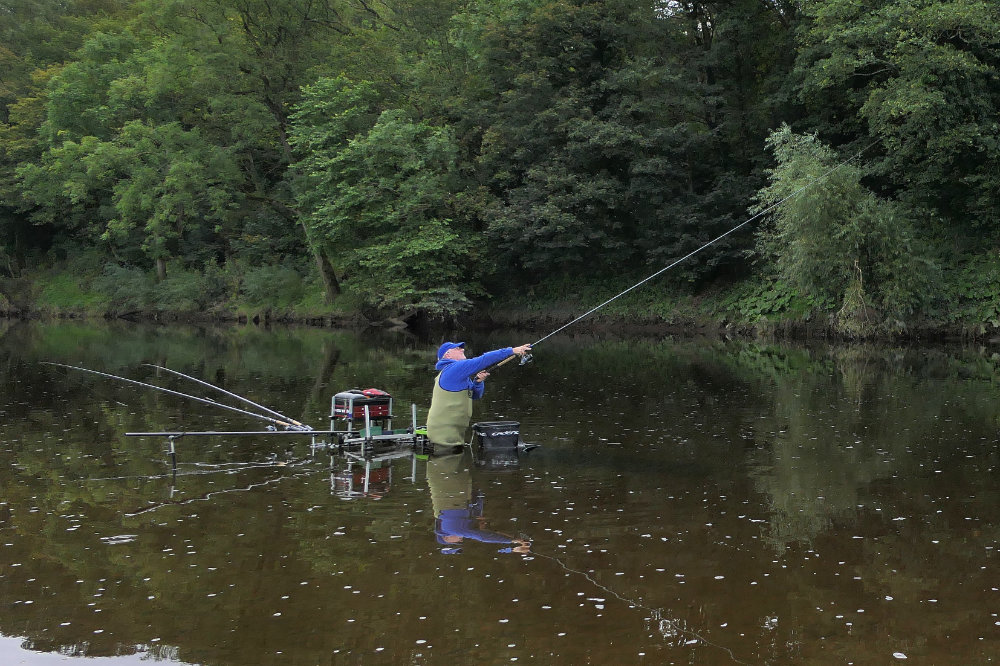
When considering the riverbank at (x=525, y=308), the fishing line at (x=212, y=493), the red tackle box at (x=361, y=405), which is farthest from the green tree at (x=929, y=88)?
the fishing line at (x=212, y=493)

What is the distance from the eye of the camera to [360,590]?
22.4 ft

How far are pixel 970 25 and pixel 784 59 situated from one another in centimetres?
1195

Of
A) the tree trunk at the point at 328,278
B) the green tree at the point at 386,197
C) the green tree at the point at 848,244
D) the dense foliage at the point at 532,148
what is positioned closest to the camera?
the green tree at the point at 848,244

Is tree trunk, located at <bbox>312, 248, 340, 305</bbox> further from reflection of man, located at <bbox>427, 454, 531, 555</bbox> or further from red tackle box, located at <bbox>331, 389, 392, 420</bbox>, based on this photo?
reflection of man, located at <bbox>427, 454, 531, 555</bbox>

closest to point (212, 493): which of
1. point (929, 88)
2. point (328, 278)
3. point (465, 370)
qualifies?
point (465, 370)

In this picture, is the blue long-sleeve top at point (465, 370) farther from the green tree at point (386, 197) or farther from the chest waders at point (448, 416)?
the green tree at point (386, 197)

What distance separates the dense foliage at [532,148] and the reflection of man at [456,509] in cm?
1631

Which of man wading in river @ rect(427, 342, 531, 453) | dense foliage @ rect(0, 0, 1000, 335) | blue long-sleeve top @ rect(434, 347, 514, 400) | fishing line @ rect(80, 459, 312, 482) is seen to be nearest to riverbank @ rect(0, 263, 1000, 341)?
dense foliage @ rect(0, 0, 1000, 335)

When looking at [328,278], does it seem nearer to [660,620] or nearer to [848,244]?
[848,244]

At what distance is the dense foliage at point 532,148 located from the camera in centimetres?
2694

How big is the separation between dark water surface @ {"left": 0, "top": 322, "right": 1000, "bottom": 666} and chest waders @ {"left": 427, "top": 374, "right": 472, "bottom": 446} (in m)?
0.77

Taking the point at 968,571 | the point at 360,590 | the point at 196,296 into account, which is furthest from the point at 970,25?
the point at 196,296

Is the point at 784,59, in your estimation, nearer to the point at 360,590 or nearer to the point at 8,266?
the point at 360,590

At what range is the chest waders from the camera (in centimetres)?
1209
